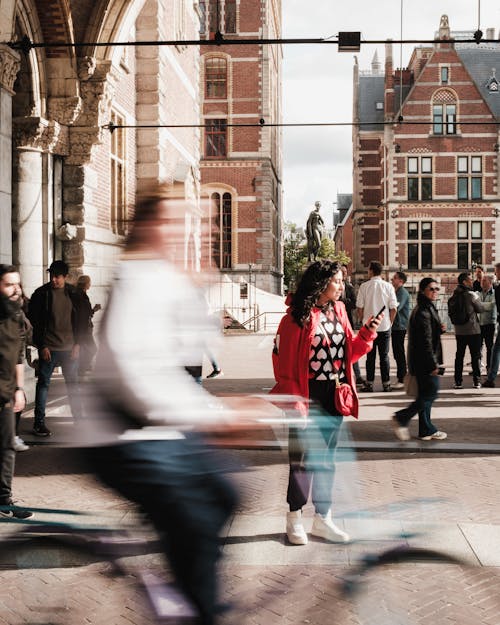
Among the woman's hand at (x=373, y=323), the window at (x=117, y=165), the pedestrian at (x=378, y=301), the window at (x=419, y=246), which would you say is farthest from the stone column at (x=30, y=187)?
the window at (x=419, y=246)

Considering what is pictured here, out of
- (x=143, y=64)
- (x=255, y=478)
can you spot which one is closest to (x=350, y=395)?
(x=255, y=478)

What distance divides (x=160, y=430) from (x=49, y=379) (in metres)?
5.67

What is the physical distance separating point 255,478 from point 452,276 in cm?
3910

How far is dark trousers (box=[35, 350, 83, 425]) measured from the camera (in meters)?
7.93

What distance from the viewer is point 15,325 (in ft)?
17.0

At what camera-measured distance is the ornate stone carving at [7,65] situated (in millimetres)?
9422

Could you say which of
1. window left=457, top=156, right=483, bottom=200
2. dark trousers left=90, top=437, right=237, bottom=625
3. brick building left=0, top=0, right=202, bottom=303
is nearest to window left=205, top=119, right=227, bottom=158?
window left=457, top=156, right=483, bottom=200

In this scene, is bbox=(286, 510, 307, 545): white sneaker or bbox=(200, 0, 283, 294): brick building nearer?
bbox=(286, 510, 307, 545): white sneaker

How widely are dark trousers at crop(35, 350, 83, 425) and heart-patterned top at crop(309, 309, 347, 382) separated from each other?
12.9 feet

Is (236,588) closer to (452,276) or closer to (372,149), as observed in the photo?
(452,276)

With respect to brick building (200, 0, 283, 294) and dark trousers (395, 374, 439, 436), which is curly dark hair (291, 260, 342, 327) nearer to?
dark trousers (395, 374, 439, 436)

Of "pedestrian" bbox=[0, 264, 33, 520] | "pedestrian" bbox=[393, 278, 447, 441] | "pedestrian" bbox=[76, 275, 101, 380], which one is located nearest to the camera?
"pedestrian" bbox=[0, 264, 33, 520]

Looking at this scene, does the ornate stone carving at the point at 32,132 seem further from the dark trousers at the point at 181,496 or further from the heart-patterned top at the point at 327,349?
the dark trousers at the point at 181,496

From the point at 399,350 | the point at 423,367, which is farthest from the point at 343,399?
the point at 399,350
